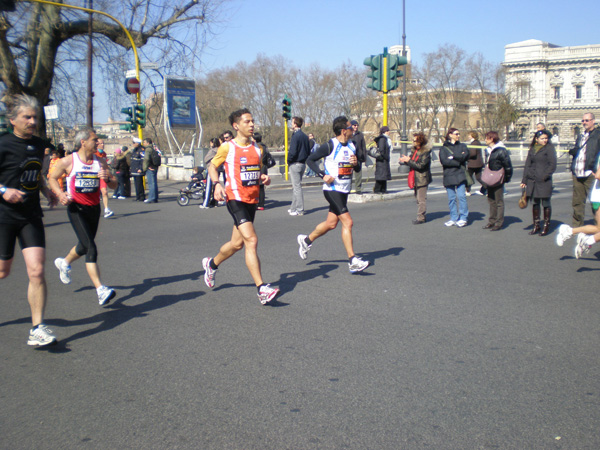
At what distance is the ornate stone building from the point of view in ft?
311

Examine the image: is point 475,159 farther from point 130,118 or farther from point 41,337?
point 130,118

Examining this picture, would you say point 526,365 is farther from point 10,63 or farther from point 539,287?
point 10,63

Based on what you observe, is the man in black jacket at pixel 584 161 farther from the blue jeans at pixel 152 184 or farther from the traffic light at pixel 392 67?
the blue jeans at pixel 152 184

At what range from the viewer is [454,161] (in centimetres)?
1128

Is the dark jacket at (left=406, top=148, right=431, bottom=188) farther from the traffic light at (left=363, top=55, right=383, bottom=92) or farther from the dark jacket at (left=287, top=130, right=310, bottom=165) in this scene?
the traffic light at (left=363, top=55, right=383, bottom=92)

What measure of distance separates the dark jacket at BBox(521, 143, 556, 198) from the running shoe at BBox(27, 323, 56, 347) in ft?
26.1

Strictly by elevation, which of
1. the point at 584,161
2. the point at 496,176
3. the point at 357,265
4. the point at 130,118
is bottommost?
the point at 357,265

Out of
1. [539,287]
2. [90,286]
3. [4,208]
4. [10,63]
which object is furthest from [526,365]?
[10,63]

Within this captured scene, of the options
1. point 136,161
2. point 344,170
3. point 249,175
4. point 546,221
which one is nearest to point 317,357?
point 249,175

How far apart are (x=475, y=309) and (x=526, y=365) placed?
4.97 ft

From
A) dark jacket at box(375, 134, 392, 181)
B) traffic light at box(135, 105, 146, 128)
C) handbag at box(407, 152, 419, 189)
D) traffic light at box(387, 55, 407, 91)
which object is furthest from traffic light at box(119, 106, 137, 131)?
handbag at box(407, 152, 419, 189)

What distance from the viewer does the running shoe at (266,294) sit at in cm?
589

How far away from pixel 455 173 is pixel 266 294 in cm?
659

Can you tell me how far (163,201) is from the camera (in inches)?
739
